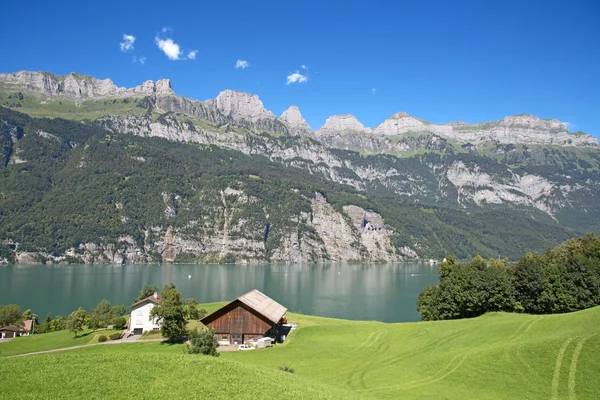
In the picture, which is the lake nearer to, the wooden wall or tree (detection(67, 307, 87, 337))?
tree (detection(67, 307, 87, 337))

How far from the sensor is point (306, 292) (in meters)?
140

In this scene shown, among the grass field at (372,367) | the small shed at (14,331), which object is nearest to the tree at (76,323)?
the grass field at (372,367)

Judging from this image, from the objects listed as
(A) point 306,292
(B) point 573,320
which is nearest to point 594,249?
(B) point 573,320

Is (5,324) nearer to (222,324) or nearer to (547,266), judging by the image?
(222,324)

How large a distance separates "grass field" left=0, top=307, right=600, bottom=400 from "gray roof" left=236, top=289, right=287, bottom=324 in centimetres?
404

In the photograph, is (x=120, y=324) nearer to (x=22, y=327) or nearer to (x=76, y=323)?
(x=76, y=323)

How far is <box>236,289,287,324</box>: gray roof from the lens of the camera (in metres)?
54.0

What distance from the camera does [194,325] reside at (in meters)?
60.4

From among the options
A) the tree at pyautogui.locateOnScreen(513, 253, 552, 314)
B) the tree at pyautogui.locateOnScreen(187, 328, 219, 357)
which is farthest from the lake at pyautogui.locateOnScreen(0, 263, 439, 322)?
the tree at pyautogui.locateOnScreen(187, 328, 219, 357)

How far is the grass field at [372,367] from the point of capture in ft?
57.0

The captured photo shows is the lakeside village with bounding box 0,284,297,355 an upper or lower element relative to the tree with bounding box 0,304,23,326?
upper

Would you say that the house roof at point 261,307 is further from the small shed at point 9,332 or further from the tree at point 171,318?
the small shed at point 9,332

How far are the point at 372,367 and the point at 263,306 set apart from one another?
23.8 meters

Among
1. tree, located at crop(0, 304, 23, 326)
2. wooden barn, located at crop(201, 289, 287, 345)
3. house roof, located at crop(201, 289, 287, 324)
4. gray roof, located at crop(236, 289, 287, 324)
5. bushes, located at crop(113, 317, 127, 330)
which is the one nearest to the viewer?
wooden barn, located at crop(201, 289, 287, 345)
